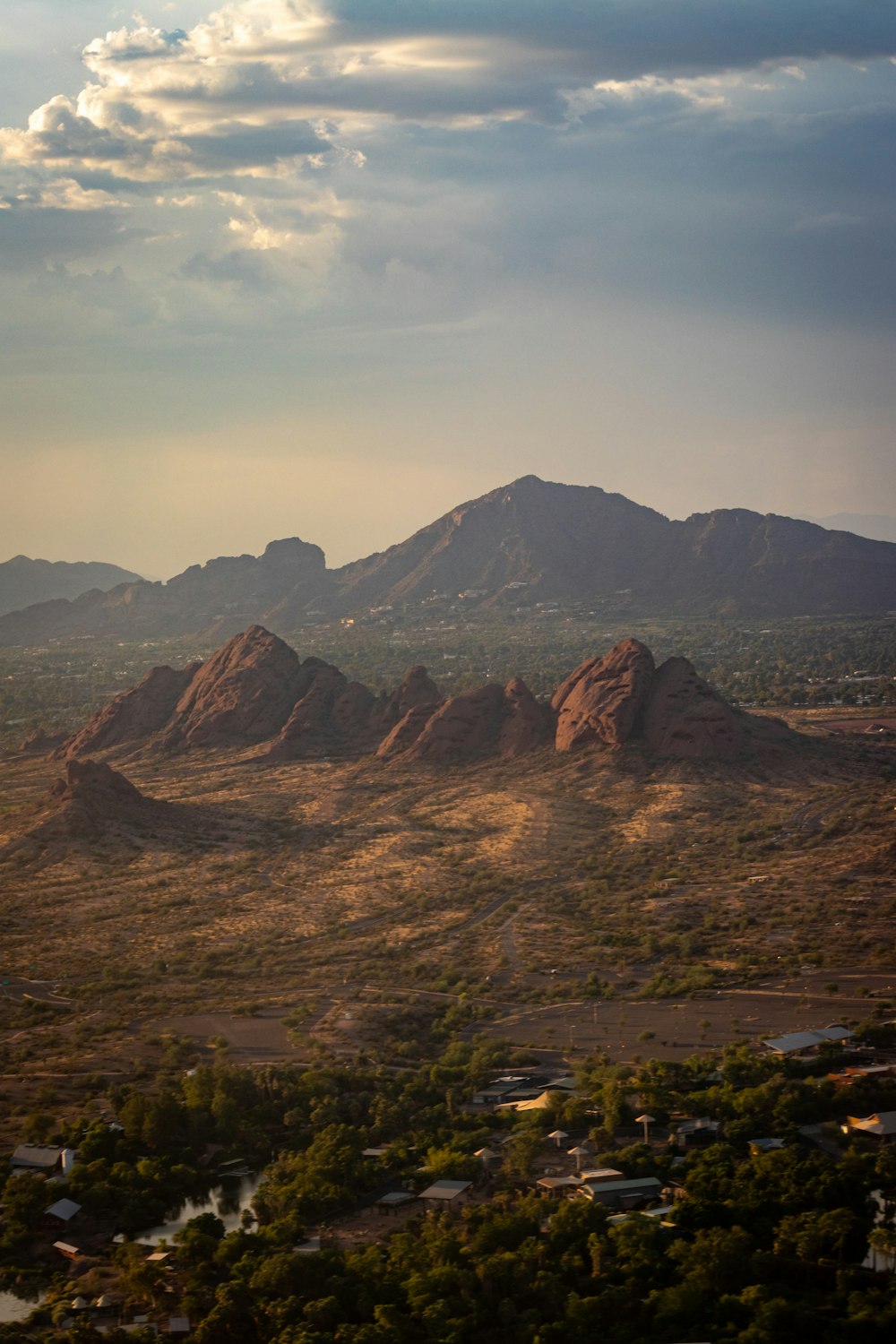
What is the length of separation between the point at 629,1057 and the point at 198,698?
315 ft

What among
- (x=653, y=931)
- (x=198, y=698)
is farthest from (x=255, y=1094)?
(x=198, y=698)

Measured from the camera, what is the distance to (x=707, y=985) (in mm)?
63531

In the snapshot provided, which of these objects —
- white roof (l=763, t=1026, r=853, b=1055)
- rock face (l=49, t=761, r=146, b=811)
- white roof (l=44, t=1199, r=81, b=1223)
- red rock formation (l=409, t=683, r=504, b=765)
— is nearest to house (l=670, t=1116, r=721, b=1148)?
white roof (l=763, t=1026, r=853, b=1055)

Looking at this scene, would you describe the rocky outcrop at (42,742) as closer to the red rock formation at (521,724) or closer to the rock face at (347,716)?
the rock face at (347,716)

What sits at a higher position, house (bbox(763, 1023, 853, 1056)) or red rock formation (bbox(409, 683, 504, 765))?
red rock formation (bbox(409, 683, 504, 765))

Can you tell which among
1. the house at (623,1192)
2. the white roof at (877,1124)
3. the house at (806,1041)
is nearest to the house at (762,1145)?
the white roof at (877,1124)

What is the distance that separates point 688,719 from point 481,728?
18.4 meters

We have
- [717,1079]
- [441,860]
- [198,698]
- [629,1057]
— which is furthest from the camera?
[198,698]

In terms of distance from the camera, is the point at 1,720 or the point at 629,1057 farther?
the point at 1,720

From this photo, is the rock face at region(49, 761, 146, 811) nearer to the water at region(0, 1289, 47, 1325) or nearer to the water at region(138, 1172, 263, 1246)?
the water at region(138, 1172, 263, 1246)

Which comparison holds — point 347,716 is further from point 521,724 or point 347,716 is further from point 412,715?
point 521,724

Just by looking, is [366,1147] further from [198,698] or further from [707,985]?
[198,698]

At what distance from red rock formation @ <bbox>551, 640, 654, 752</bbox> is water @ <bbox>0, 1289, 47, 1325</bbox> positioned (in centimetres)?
7763

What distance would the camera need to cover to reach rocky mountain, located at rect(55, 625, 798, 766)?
113312 millimetres
